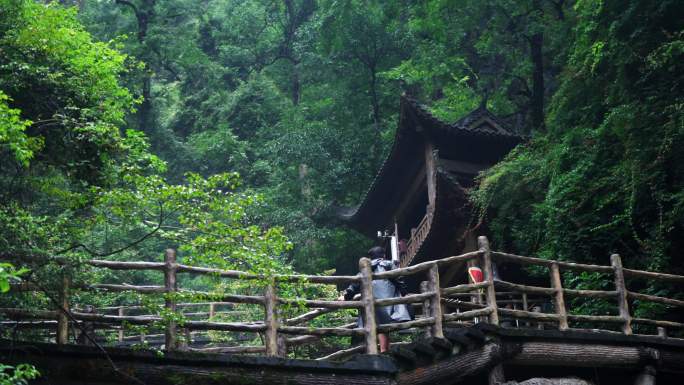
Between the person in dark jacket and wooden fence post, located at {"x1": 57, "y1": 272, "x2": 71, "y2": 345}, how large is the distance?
3.55 meters

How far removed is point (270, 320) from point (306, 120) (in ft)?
69.5

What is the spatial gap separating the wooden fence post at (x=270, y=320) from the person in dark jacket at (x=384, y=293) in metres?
1.28

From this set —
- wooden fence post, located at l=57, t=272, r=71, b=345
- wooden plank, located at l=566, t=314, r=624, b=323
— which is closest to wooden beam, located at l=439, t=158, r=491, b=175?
wooden plank, located at l=566, t=314, r=624, b=323

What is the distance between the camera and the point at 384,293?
36.6ft

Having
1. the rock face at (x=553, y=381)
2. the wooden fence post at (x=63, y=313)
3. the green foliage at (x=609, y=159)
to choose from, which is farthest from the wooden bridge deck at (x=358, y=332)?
the green foliage at (x=609, y=159)

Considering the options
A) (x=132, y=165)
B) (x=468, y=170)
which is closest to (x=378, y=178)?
(x=468, y=170)

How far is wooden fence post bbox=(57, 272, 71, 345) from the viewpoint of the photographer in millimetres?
8742

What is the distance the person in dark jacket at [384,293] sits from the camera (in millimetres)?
10734

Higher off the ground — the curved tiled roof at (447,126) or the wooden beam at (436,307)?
the curved tiled roof at (447,126)

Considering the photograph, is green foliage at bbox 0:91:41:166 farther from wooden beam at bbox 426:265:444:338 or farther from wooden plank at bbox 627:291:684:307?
wooden plank at bbox 627:291:684:307

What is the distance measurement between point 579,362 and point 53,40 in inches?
331

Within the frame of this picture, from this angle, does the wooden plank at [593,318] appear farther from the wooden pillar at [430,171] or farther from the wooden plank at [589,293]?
the wooden pillar at [430,171]

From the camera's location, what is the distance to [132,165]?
10047 mm

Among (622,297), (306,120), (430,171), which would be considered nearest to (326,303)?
(622,297)
